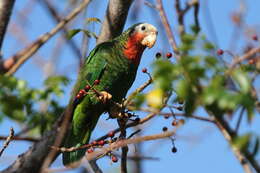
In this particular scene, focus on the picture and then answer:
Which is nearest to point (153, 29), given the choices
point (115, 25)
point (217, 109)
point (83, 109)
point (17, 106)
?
point (115, 25)

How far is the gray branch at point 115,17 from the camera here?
12.7 ft

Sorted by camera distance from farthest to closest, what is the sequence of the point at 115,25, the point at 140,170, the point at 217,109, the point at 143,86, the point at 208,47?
the point at 140,170 → the point at 115,25 → the point at 143,86 → the point at 208,47 → the point at 217,109

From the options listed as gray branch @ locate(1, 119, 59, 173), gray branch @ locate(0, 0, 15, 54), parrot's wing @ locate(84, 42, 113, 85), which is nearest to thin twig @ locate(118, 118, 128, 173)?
gray branch @ locate(1, 119, 59, 173)

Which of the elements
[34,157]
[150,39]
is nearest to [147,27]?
[150,39]

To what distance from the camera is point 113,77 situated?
4.39 metres

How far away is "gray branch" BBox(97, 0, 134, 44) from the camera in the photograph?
386cm

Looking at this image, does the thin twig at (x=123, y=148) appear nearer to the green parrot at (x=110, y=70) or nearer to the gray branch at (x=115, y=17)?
the gray branch at (x=115, y=17)

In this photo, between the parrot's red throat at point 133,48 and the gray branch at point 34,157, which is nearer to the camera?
the gray branch at point 34,157

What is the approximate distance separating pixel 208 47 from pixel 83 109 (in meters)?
2.68

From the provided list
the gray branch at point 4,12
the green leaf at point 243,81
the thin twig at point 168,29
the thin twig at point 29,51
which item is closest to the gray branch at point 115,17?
the thin twig at point 29,51

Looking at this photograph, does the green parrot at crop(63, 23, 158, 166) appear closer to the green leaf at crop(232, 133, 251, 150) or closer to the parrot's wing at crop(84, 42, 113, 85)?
the parrot's wing at crop(84, 42, 113, 85)

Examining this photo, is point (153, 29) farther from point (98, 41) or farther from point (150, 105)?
point (150, 105)

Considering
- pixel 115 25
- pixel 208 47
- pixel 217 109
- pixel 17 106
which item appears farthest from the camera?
pixel 17 106

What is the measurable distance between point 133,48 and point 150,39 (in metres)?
0.22
